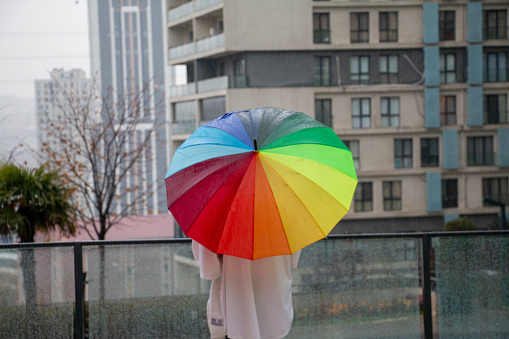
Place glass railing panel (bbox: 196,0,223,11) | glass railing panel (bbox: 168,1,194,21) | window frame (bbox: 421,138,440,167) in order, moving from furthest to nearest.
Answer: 1. window frame (bbox: 421,138,440,167)
2. glass railing panel (bbox: 168,1,194,21)
3. glass railing panel (bbox: 196,0,223,11)

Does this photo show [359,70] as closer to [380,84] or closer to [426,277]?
[380,84]

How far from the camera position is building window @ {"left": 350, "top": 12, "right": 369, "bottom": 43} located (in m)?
19.0

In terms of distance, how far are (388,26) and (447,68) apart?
8.91ft

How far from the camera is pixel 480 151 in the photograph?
20.5 m

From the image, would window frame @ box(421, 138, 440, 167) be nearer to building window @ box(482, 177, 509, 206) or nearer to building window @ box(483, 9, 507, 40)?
building window @ box(482, 177, 509, 206)

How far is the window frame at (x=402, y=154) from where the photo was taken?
19.5 meters

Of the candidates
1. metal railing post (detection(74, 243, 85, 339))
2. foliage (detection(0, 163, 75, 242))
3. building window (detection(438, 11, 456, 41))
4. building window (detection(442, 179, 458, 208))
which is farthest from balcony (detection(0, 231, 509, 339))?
building window (detection(438, 11, 456, 41))

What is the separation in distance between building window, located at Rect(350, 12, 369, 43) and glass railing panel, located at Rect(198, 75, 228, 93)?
442cm

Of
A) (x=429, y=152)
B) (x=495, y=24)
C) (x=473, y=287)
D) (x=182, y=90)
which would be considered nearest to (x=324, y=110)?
(x=429, y=152)

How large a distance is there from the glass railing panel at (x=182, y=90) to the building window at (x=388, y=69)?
648cm

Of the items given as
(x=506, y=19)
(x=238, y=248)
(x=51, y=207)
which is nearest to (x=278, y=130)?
(x=238, y=248)

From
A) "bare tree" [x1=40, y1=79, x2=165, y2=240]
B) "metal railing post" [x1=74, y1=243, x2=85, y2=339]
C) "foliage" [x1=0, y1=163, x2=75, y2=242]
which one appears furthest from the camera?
"bare tree" [x1=40, y1=79, x2=165, y2=240]

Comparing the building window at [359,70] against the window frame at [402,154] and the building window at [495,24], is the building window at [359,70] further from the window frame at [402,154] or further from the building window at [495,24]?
the building window at [495,24]

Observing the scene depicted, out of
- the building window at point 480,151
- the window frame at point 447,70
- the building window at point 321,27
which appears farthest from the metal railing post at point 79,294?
the building window at point 480,151
